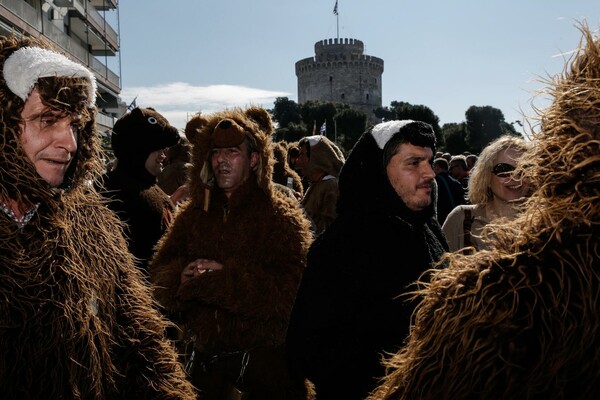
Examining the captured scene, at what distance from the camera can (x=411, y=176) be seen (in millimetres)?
2225

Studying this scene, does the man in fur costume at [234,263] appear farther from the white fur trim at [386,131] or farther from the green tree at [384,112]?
the green tree at [384,112]

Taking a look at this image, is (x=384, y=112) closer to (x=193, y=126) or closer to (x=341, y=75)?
(x=341, y=75)

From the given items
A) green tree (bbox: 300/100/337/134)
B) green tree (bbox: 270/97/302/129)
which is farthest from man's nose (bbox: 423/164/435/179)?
green tree (bbox: 270/97/302/129)

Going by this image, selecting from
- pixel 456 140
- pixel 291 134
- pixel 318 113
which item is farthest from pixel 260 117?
pixel 318 113

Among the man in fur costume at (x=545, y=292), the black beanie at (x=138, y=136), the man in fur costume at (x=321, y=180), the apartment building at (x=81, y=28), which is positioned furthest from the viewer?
the apartment building at (x=81, y=28)

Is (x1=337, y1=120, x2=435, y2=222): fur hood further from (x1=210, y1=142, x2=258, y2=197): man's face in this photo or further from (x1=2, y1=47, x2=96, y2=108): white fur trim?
(x1=2, y1=47, x2=96, y2=108): white fur trim

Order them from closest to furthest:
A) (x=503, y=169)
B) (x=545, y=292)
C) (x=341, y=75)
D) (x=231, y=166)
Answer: (x=545, y=292) → (x=231, y=166) → (x=503, y=169) → (x=341, y=75)

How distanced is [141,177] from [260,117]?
3.14 feet

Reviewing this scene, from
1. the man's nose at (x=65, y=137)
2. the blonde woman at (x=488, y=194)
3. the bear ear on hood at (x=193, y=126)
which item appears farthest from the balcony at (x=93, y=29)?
the man's nose at (x=65, y=137)

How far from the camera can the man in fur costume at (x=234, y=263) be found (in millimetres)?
2836

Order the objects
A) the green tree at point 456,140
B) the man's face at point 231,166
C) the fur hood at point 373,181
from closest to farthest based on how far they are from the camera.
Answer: the fur hood at point 373,181, the man's face at point 231,166, the green tree at point 456,140

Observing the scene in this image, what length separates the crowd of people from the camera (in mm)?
1148

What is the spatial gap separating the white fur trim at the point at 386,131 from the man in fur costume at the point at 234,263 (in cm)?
97

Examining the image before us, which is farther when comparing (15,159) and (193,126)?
(193,126)
